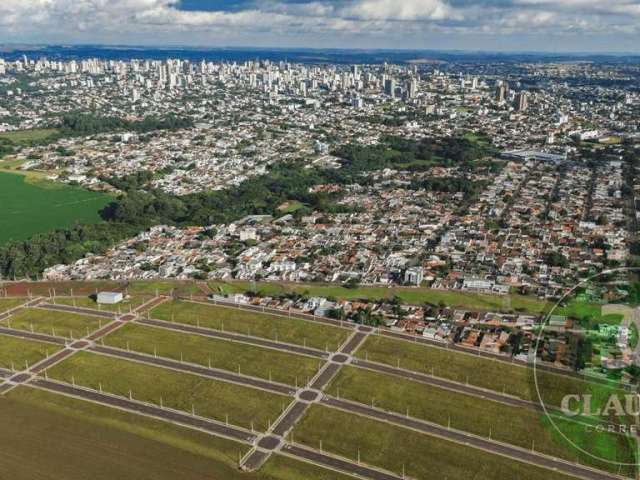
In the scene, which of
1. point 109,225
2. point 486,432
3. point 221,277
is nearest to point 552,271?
point 486,432

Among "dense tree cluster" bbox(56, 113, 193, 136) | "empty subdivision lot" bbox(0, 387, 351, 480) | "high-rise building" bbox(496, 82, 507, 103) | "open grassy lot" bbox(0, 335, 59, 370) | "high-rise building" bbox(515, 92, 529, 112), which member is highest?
"high-rise building" bbox(496, 82, 507, 103)

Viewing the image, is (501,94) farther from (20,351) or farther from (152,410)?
(152,410)

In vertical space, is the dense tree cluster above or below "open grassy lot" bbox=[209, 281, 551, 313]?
above

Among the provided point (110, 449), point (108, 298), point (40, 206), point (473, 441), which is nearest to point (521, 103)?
point (40, 206)

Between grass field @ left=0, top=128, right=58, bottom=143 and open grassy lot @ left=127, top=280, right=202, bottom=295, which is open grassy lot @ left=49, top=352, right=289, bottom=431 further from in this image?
grass field @ left=0, top=128, right=58, bottom=143

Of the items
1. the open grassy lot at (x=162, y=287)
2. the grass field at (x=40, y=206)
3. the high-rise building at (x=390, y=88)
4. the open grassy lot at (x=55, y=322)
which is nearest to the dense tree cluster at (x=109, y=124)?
the grass field at (x=40, y=206)

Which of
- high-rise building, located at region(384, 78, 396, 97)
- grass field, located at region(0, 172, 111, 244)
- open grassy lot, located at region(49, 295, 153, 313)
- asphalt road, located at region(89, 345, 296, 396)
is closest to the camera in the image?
asphalt road, located at region(89, 345, 296, 396)

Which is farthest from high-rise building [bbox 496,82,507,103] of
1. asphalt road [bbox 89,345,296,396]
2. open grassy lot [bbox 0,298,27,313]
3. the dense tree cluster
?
Answer: asphalt road [bbox 89,345,296,396]
